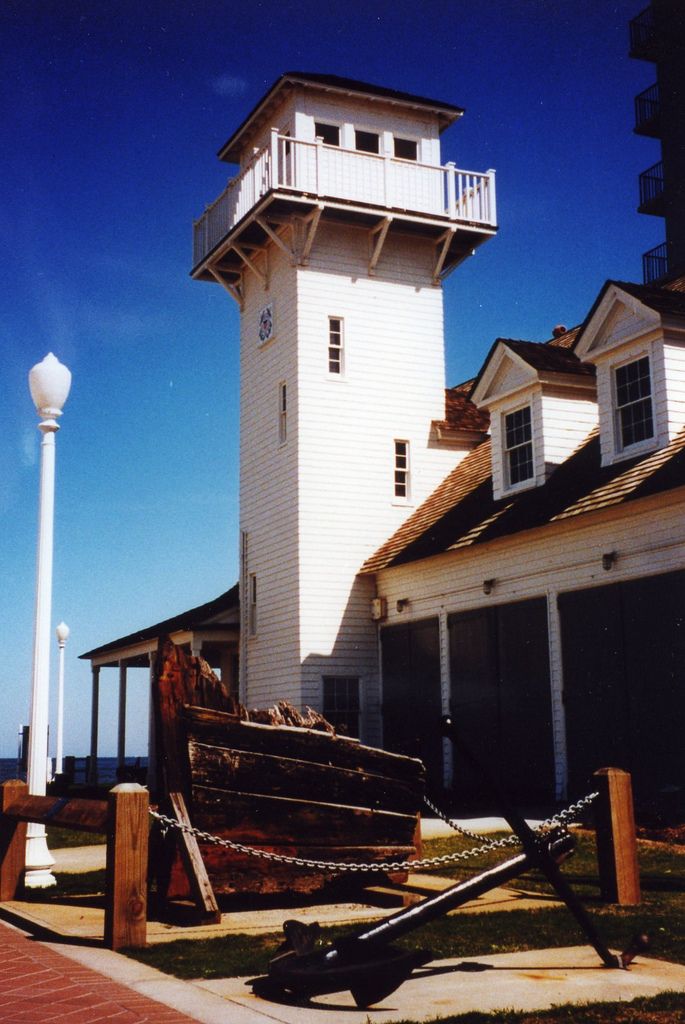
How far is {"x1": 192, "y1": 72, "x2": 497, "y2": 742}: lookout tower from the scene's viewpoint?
68.2 ft

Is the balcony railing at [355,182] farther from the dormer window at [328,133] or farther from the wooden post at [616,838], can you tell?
the wooden post at [616,838]

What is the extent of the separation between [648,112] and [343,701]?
25.7 m

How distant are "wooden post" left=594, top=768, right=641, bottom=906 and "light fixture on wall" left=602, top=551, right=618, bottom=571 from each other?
6.79 meters

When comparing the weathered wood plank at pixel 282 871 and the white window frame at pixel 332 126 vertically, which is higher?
the white window frame at pixel 332 126

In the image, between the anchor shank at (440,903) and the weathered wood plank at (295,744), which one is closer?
the anchor shank at (440,903)

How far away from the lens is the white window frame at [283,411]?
21.7 metres

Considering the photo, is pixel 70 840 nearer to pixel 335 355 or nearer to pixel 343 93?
pixel 335 355

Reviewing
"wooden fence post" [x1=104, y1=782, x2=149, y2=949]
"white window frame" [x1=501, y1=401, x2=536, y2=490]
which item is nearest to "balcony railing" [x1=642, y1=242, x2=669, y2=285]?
"white window frame" [x1=501, y1=401, x2=536, y2=490]

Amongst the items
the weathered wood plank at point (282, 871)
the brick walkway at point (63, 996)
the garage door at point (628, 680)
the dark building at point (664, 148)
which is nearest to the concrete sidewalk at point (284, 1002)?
the brick walkway at point (63, 996)

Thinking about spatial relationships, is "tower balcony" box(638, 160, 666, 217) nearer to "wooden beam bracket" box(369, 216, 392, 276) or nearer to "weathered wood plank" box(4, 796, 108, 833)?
"wooden beam bracket" box(369, 216, 392, 276)

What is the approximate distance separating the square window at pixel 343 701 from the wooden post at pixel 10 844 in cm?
1174

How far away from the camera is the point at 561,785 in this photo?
50.0 ft

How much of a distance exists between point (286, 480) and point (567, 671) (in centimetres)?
785

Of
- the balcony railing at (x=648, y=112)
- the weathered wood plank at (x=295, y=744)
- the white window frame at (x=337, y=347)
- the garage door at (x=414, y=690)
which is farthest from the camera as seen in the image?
the balcony railing at (x=648, y=112)
